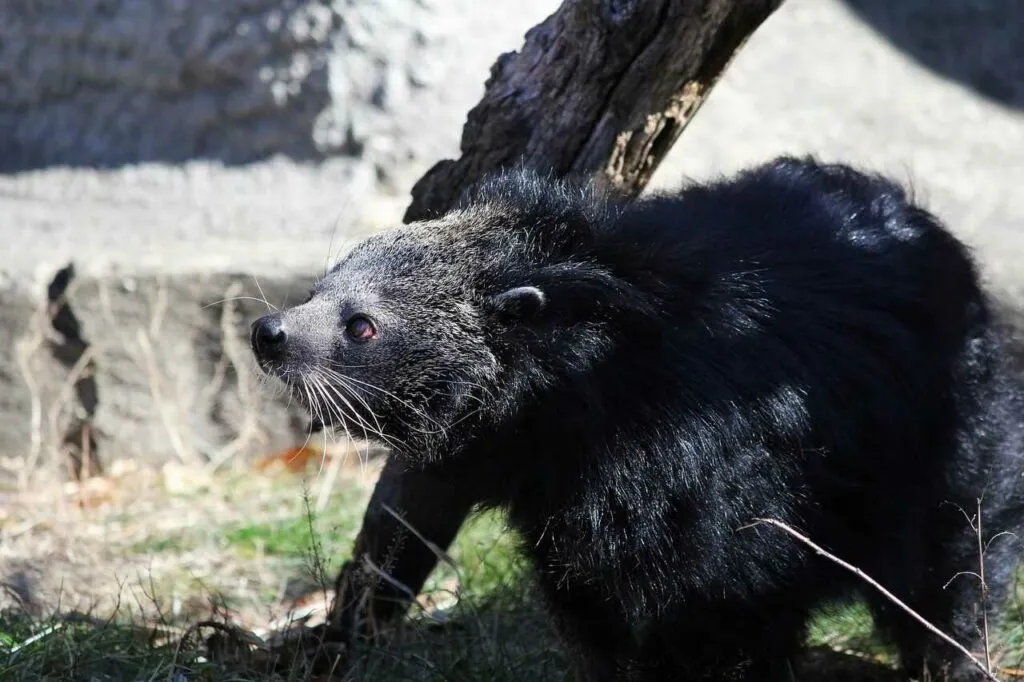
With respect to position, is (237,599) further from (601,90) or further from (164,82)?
(164,82)

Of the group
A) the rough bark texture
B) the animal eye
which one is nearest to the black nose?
the animal eye

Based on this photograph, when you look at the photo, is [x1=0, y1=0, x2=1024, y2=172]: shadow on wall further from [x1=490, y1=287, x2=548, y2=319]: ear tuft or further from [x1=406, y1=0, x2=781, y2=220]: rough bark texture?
[x1=490, y1=287, x2=548, y2=319]: ear tuft

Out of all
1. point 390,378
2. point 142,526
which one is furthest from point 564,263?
point 142,526

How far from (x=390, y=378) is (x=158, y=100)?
431 centimetres

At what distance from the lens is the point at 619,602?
10.3 ft

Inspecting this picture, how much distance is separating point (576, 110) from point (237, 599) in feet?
7.34

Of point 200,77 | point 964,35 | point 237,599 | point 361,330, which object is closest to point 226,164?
point 200,77

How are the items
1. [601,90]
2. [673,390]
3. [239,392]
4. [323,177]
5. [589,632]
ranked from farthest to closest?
[323,177] < [239,392] < [601,90] < [589,632] < [673,390]

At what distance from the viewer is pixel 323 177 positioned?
6.59 metres

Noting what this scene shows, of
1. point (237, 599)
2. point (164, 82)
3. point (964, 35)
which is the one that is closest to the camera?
point (237, 599)

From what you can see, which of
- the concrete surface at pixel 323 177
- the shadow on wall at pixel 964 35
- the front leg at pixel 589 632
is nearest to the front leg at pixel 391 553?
the front leg at pixel 589 632

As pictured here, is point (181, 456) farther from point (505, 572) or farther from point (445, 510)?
point (445, 510)

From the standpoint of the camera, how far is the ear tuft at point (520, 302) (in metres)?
3.04

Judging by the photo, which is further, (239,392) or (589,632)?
(239,392)
